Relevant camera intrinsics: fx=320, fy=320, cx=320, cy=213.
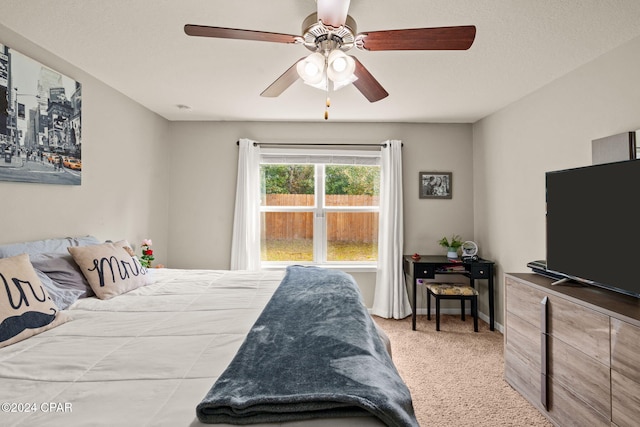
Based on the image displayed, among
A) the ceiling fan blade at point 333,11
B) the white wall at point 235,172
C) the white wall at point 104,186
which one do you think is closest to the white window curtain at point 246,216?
the white wall at point 235,172

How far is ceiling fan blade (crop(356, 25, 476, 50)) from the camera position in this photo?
1.44 m

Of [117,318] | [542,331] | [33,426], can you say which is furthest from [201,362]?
[542,331]

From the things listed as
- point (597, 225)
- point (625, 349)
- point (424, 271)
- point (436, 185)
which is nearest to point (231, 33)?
point (597, 225)

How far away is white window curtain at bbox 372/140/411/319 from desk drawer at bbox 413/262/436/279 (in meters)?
0.37

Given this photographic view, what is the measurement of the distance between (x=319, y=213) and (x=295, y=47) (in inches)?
89.9

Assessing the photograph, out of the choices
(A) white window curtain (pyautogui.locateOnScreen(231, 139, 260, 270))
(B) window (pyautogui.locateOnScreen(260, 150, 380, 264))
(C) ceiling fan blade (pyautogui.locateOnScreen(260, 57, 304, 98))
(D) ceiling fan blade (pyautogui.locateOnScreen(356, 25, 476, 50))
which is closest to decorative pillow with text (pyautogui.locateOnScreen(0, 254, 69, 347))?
(C) ceiling fan blade (pyautogui.locateOnScreen(260, 57, 304, 98))

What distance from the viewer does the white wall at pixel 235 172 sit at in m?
4.03

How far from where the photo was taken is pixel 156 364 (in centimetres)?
111

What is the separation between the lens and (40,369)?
1092mm

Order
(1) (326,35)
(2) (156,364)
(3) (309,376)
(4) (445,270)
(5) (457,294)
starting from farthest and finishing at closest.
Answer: (4) (445,270) → (5) (457,294) → (1) (326,35) → (2) (156,364) → (3) (309,376)

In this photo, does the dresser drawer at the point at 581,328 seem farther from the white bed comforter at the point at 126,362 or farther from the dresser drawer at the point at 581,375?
the white bed comforter at the point at 126,362

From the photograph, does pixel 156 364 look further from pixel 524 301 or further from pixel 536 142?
pixel 536 142

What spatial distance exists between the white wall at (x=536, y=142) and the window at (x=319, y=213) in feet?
4.29

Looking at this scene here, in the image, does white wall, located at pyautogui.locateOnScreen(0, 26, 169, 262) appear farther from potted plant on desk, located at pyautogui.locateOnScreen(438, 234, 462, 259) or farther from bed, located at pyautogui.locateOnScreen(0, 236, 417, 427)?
potted plant on desk, located at pyautogui.locateOnScreen(438, 234, 462, 259)
